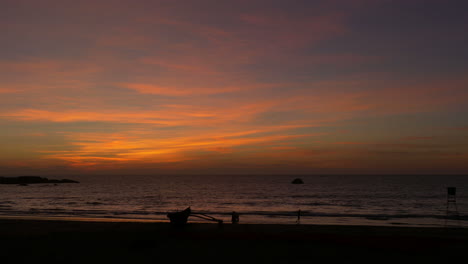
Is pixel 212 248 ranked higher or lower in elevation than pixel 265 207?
higher

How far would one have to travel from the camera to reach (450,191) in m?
21.2

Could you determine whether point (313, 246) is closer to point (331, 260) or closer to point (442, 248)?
point (331, 260)

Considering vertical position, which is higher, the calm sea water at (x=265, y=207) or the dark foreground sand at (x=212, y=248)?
the dark foreground sand at (x=212, y=248)

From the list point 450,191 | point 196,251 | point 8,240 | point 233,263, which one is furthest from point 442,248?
point 8,240

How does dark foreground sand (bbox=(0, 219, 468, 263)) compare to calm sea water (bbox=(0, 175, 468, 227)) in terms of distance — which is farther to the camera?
calm sea water (bbox=(0, 175, 468, 227))

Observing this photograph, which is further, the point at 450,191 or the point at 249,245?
the point at 450,191

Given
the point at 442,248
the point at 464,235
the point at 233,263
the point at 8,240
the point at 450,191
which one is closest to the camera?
the point at 233,263

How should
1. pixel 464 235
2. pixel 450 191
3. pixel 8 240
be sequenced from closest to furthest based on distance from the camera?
pixel 8 240, pixel 464 235, pixel 450 191

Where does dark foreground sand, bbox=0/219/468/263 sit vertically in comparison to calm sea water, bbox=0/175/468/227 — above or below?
above

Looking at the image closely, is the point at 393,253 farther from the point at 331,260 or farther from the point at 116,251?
the point at 116,251

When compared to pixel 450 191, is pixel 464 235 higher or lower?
lower

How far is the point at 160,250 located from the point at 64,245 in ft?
16.3

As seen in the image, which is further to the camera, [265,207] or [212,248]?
[265,207]

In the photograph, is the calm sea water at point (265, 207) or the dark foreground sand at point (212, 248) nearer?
the dark foreground sand at point (212, 248)
